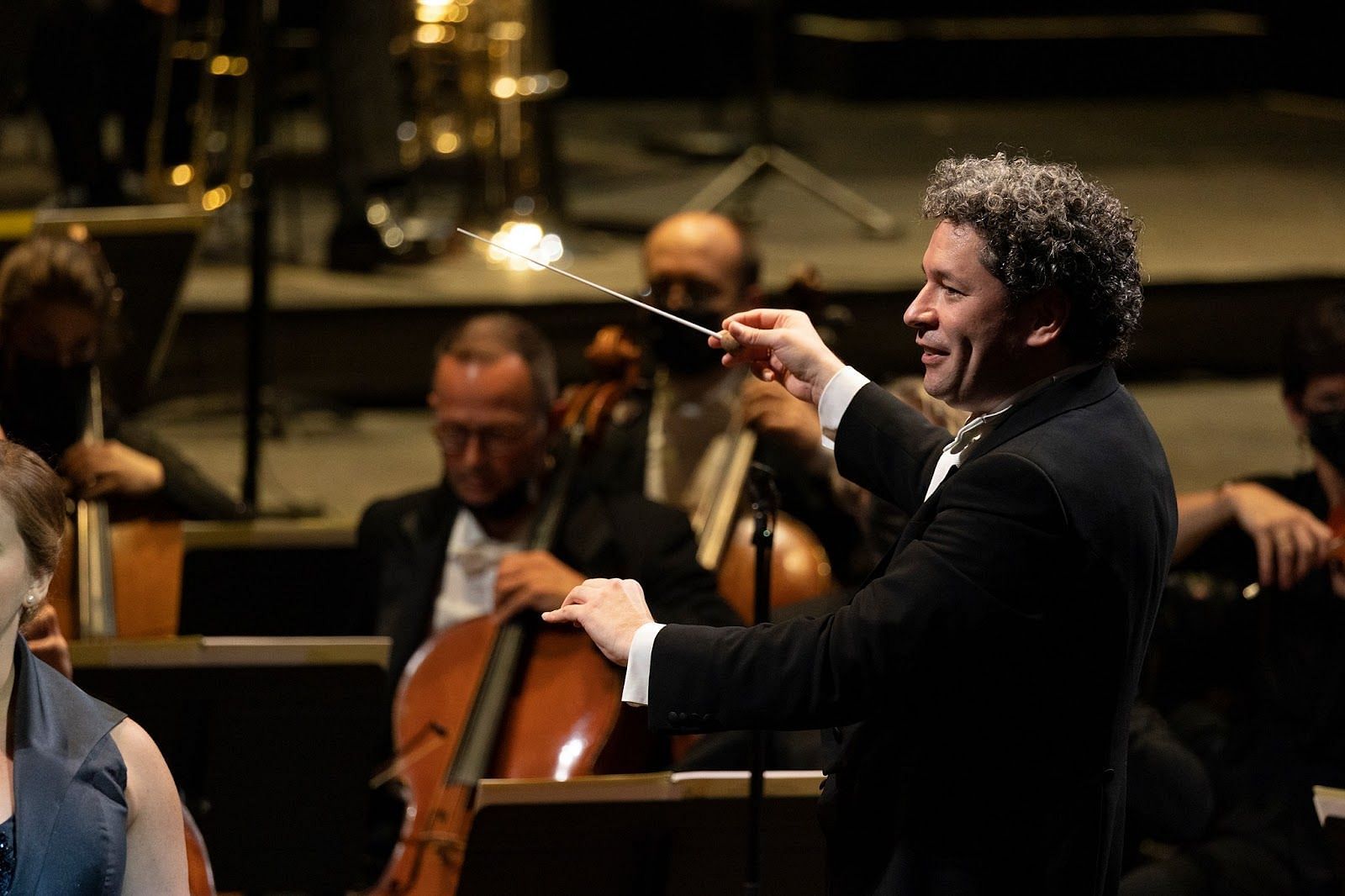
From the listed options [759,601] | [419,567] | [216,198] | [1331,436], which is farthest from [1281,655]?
[216,198]

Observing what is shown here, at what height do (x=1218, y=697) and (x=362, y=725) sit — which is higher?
(x=362, y=725)

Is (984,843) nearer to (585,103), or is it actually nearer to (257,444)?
(257,444)

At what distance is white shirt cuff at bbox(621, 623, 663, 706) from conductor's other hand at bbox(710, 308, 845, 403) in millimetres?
413

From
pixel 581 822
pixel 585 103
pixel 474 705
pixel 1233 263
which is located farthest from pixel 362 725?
pixel 585 103

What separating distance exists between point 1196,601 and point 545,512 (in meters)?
1.15

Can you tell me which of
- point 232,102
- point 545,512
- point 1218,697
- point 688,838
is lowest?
point 1218,697

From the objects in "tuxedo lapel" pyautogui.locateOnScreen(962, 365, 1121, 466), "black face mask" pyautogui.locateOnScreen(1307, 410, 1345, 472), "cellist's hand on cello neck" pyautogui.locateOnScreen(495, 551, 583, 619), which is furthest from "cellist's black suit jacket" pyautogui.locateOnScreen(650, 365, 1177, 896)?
"black face mask" pyautogui.locateOnScreen(1307, 410, 1345, 472)

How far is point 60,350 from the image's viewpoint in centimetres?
301

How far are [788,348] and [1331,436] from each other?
1323 millimetres

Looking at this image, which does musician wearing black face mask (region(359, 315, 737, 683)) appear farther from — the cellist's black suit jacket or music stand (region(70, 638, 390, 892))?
the cellist's black suit jacket

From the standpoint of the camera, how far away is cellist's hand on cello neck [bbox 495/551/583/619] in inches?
106

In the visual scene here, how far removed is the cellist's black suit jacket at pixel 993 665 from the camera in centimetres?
158

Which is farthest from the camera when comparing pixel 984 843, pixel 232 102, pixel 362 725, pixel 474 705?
pixel 232 102

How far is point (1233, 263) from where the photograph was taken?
218 inches
